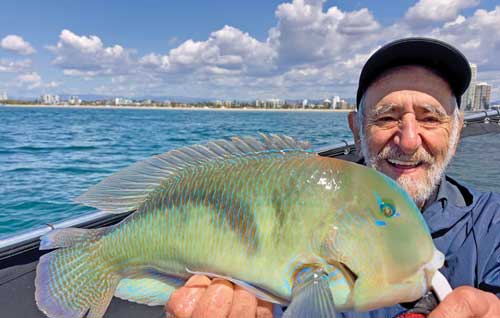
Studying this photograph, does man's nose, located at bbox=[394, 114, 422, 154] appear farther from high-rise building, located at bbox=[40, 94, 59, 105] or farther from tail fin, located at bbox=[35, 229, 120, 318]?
high-rise building, located at bbox=[40, 94, 59, 105]

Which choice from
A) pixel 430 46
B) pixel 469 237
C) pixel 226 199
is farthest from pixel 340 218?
pixel 430 46

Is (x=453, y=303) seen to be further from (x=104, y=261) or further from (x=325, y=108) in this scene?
(x=325, y=108)

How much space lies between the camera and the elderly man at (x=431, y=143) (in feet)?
6.15

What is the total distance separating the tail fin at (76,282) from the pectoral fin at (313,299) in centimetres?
81

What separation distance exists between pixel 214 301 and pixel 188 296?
5.1 inches

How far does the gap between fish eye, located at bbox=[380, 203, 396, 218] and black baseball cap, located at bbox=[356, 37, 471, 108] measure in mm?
1362

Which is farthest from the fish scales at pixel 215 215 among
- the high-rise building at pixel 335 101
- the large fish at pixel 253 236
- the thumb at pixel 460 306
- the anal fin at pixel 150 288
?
the high-rise building at pixel 335 101

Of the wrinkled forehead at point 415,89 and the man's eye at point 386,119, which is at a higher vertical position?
the wrinkled forehead at point 415,89

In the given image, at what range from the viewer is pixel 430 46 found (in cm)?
216

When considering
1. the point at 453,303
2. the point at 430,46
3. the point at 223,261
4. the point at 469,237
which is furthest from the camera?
the point at 430,46

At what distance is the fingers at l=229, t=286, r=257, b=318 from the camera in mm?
1329

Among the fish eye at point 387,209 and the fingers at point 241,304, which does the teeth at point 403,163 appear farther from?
the fingers at point 241,304

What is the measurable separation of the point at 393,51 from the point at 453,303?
1586mm

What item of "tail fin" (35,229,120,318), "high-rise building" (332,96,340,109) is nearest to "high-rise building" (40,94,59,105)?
"high-rise building" (332,96,340,109)
